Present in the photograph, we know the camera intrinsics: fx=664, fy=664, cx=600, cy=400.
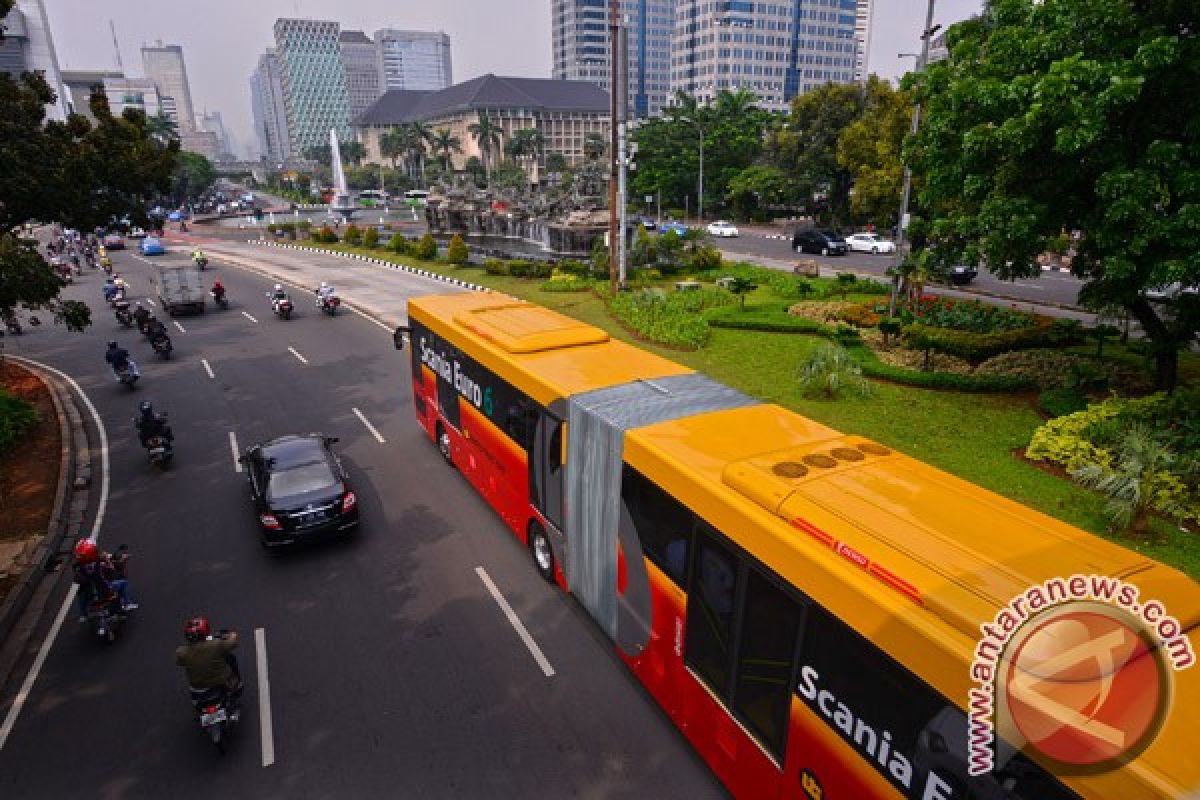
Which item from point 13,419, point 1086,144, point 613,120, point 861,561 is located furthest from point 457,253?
point 861,561

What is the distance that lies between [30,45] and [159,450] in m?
165

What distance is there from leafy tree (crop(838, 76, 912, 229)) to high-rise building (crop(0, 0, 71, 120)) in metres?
145

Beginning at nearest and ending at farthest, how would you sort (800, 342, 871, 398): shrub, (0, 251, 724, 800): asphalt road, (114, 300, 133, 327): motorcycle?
(0, 251, 724, 800): asphalt road < (800, 342, 871, 398): shrub < (114, 300, 133, 327): motorcycle

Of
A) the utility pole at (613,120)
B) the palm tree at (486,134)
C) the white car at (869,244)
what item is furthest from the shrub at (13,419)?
the palm tree at (486,134)

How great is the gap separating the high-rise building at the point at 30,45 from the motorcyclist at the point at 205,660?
156312 mm

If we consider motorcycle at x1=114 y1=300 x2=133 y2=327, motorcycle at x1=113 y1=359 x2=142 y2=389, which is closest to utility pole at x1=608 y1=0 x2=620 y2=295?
motorcycle at x1=113 y1=359 x2=142 y2=389

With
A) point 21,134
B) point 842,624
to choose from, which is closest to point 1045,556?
point 842,624

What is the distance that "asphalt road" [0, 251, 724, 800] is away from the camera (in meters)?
7.08

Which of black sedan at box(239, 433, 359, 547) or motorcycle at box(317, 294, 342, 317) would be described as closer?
black sedan at box(239, 433, 359, 547)

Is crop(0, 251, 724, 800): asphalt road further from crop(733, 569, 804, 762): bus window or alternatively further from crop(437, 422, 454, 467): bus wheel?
crop(733, 569, 804, 762): bus window

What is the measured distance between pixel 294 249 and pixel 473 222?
24.6m

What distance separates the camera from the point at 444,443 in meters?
14.4

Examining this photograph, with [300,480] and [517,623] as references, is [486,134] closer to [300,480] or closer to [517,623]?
[300,480]

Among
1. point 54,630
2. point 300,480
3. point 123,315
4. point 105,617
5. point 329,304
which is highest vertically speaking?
point 300,480
